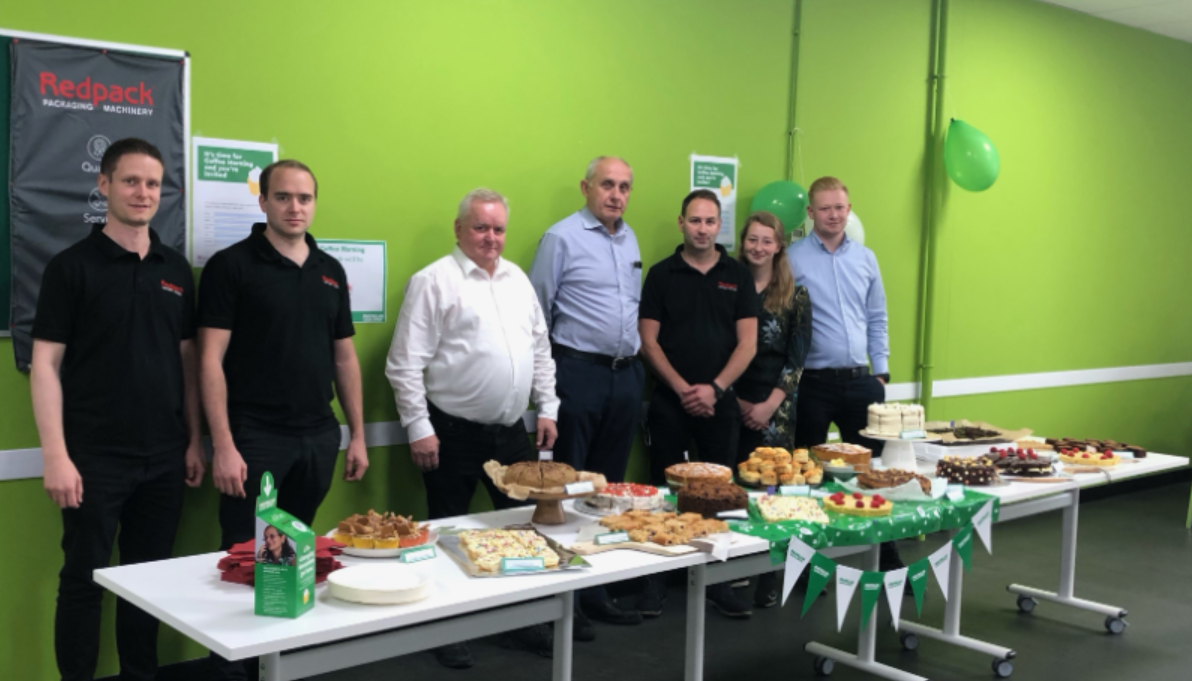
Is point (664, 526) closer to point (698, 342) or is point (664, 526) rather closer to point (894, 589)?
point (894, 589)

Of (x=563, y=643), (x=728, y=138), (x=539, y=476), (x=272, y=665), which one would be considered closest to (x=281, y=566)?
(x=272, y=665)

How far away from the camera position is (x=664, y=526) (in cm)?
300

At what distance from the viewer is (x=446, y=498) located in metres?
3.96

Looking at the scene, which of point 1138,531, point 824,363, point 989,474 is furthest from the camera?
point 1138,531

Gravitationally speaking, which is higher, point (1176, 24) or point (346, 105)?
point (1176, 24)

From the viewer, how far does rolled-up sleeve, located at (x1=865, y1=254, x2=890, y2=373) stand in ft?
17.0

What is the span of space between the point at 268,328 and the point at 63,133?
35.1 inches

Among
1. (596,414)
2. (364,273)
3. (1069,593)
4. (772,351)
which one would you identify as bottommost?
(1069,593)

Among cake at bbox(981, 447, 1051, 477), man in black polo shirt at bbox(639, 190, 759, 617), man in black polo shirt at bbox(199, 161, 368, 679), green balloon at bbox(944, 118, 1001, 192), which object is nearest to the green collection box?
man in black polo shirt at bbox(199, 161, 368, 679)

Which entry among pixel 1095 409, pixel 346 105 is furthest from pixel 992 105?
pixel 346 105

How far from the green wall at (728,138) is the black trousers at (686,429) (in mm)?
399

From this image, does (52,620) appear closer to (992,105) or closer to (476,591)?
(476,591)

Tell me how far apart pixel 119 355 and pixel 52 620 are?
1.00 meters

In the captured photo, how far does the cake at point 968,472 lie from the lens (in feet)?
12.6
